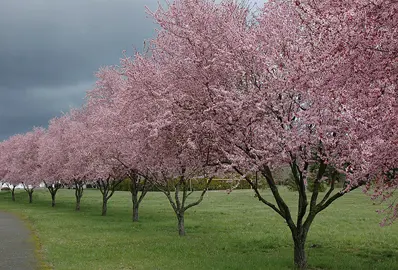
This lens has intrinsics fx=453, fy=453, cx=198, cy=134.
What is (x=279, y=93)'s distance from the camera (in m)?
13.4

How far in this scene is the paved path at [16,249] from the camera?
16.1 meters

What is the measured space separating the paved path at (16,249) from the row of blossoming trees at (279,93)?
21.0 feet

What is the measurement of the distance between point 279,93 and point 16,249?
14.0 meters

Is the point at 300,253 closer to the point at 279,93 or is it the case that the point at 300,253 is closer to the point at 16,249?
the point at 279,93

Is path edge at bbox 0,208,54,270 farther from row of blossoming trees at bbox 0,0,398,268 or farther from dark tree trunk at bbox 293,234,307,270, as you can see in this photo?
dark tree trunk at bbox 293,234,307,270

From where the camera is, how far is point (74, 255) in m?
18.3

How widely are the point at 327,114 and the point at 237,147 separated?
3803 mm

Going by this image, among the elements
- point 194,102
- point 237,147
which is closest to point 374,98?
point 237,147

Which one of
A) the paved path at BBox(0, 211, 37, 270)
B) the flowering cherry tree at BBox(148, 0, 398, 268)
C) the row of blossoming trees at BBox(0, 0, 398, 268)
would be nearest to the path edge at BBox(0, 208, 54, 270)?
the paved path at BBox(0, 211, 37, 270)

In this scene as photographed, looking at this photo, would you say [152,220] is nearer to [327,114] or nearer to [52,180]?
[52,180]

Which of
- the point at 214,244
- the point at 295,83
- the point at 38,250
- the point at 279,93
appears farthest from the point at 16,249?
the point at 295,83

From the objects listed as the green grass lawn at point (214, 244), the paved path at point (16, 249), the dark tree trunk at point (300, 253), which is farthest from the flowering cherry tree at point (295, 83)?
the paved path at point (16, 249)

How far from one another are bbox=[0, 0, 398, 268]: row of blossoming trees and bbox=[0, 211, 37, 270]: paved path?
6.41m

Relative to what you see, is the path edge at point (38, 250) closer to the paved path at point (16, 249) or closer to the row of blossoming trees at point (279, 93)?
the paved path at point (16, 249)
